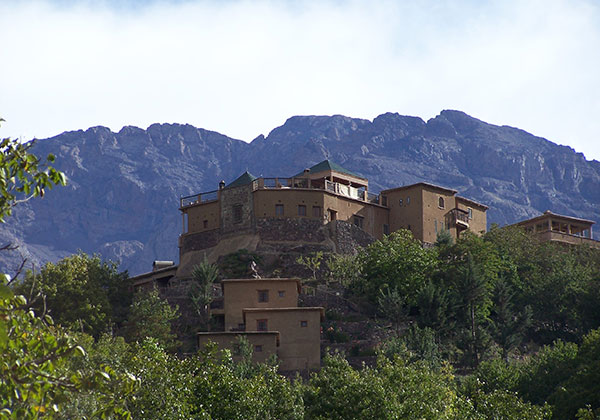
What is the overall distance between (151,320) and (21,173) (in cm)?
5702

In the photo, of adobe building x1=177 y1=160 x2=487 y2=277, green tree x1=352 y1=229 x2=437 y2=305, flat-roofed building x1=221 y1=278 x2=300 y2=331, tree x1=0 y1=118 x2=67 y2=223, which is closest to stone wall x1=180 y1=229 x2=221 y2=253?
adobe building x1=177 y1=160 x2=487 y2=277

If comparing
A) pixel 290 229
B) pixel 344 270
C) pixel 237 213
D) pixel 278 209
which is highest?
pixel 278 209

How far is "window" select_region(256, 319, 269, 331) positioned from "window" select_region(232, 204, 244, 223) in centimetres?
Result: 1896

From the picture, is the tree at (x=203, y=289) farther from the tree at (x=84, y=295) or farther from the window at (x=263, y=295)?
the tree at (x=84, y=295)

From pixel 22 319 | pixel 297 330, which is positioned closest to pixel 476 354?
pixel 297 330

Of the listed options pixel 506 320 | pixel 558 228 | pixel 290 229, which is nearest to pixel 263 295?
pixel 290 229

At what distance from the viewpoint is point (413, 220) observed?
91062 mm

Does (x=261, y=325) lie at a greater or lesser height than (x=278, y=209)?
lesser

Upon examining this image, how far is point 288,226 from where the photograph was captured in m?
86.2

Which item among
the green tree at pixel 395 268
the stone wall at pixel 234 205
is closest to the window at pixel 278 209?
the stone wall at pixel 234 205

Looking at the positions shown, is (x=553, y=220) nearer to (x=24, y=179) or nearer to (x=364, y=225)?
(x=364, y=225)

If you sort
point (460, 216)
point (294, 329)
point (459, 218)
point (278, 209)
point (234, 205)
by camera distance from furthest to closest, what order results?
point (460, 216) < point (459, 218) < point (234, 205) < point (278, 209) < point (294, 329)

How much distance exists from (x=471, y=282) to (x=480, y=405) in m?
28.2

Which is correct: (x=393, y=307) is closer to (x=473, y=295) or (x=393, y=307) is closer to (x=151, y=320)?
(x=473, y=295)
